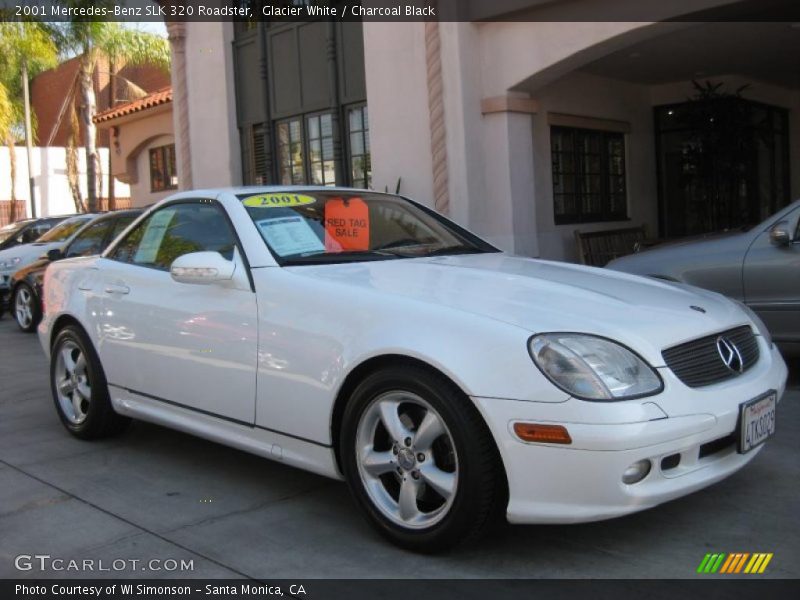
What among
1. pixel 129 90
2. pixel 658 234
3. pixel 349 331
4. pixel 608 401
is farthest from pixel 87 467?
pixel 129 90

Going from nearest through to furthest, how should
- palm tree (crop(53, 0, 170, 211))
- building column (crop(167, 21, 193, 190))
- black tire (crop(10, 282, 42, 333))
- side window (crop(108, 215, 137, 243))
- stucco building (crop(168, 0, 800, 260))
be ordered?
stucco building (crop(168, 0, 800, 260))
side window (crop(108, 215, 137, 243))
black tire (crop(10, 282, 42, 333))
building column (crop(167, 21, 193, 190))
palm tree (crop(53, 0, 170, 211))

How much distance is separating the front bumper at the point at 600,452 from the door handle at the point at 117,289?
2.55 metres

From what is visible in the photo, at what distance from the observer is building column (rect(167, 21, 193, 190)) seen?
50.2 feet

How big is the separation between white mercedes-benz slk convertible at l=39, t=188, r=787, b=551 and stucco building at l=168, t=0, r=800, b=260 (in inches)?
229

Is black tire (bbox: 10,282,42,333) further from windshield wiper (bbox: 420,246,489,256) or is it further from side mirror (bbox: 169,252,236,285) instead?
windshield wiper (bbox: 420,246,489,256)

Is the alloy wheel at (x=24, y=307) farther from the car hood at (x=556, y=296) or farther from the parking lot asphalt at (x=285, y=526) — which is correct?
the car hood at (x=556, y=296)

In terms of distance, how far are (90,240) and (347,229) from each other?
711 cm

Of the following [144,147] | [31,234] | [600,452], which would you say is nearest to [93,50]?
[144,147]

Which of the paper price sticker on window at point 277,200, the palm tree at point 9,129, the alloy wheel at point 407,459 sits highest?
the palm tree at point 9,129

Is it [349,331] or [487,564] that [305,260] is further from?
[487,564]

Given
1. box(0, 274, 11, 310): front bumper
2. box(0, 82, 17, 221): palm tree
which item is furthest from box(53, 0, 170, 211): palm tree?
box(0, 274, 11, 310): front bumper

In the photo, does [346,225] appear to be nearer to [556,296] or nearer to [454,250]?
[454,250]

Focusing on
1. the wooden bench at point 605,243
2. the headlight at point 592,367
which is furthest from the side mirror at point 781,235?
the wooden bench at point 605,243

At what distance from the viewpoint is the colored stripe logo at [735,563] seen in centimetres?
329
